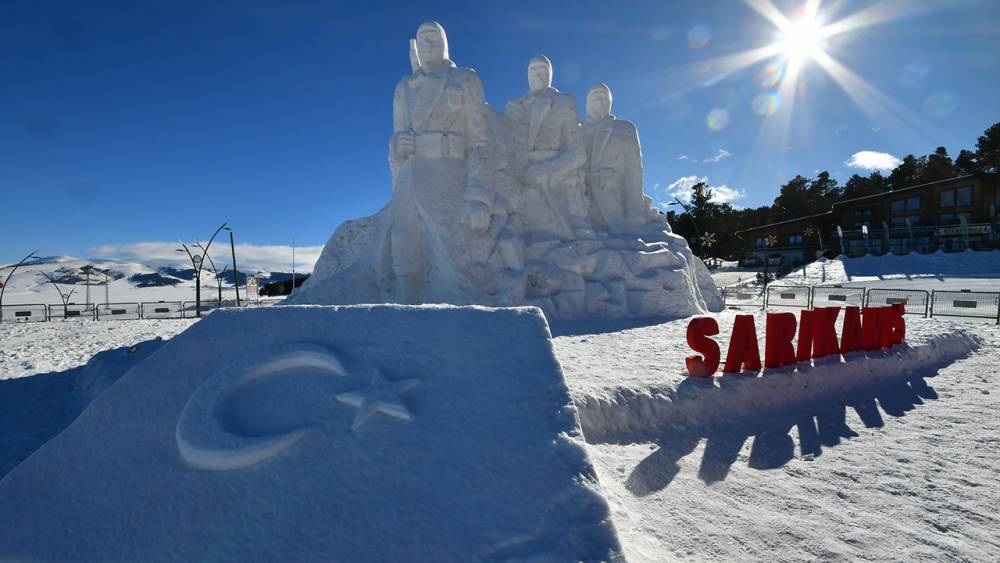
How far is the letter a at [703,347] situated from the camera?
17.0ft

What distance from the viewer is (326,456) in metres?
Answer: 2.17

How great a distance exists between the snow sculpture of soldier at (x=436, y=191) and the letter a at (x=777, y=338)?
180 inches

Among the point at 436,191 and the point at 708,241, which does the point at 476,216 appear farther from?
the point at 708,241

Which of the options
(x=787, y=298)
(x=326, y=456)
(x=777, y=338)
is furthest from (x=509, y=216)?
(x=787, y=298)

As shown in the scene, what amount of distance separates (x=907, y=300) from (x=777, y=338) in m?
10.2

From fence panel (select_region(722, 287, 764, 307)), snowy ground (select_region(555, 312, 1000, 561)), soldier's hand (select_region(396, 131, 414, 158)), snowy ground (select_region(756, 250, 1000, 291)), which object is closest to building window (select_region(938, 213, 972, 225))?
snowy ground (select_region(756, 250, 1000, 291))

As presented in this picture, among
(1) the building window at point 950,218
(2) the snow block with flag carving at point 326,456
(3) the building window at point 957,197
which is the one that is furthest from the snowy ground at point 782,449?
(3) the building window at point 957,197

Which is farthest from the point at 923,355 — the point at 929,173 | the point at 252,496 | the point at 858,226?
the point at 929,173

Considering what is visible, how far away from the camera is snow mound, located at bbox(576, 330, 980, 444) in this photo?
4422mm

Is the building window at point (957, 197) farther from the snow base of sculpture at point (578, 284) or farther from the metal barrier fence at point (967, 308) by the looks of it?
the snow base of sculpture at point (578, 284)

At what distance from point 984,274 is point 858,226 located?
16191 millimetres

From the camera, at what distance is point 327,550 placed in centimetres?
185

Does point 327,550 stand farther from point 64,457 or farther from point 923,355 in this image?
point 923,355

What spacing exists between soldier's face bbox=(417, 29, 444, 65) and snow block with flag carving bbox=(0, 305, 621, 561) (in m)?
7.45
